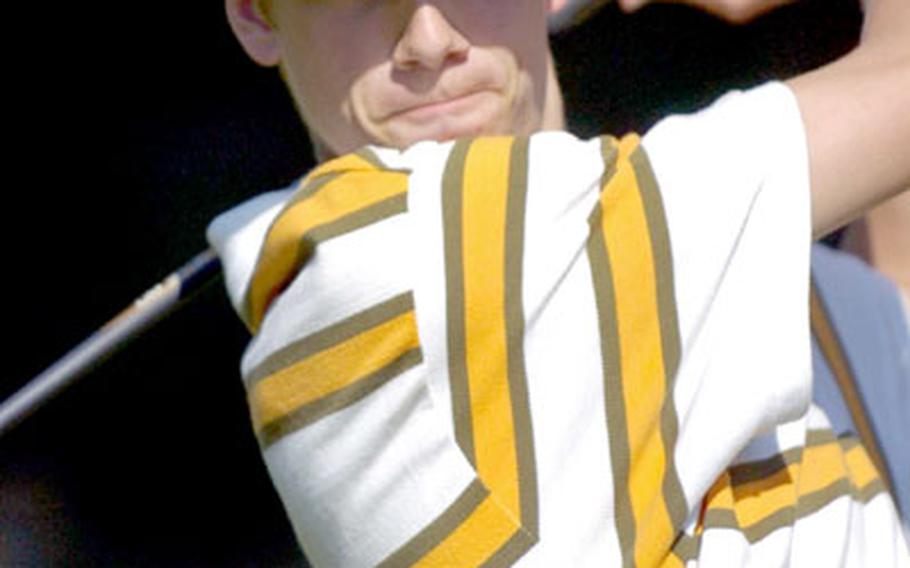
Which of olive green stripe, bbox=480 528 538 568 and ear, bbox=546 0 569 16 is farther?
ear, bbox=546 0 569 16

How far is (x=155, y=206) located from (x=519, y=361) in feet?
3.56

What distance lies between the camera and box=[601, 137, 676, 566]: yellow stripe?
3.76 ft

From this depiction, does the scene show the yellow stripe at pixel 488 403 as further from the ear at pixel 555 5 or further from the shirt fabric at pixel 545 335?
the ear at pixel 555 5

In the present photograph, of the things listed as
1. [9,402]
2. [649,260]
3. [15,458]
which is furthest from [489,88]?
[15,458]

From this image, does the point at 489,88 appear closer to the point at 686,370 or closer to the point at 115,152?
the point at 686,370

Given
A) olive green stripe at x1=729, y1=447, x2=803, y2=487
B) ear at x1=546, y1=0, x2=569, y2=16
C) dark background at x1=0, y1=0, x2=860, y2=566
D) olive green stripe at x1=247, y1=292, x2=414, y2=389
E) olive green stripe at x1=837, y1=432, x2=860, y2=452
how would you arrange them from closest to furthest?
olive green stripe at x1=247, y1=292, x2=414, y2=389 → olive green stripe at x1=729, y1=447, x2=803, y2=487 → olive green stripe at x1=837, y1=432, x2=860, y2=452 → ear at x1=546, y1=0, x2=569, y2=16 → dark background at x1=0, y1=0, x2=860, y2=566

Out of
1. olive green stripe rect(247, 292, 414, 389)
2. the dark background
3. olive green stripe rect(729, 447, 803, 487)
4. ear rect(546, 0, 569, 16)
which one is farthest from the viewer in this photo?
the dark background

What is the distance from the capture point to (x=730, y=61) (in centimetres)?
211

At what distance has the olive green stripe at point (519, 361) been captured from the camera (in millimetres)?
1137

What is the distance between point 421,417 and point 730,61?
41.9 inches

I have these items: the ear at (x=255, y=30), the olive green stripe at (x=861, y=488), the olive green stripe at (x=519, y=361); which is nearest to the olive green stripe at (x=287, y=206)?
the olive green stripe at (x=519, y=361)

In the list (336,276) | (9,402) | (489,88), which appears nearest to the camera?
(336,276)

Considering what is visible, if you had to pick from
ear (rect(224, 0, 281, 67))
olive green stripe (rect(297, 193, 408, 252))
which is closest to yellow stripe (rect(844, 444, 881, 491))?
olive green stripe (rect(297, 193, 408, 252))

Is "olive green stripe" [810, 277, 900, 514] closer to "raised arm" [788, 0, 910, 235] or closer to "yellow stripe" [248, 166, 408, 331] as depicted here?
"raised arm" [788, 0, 910, 235]
